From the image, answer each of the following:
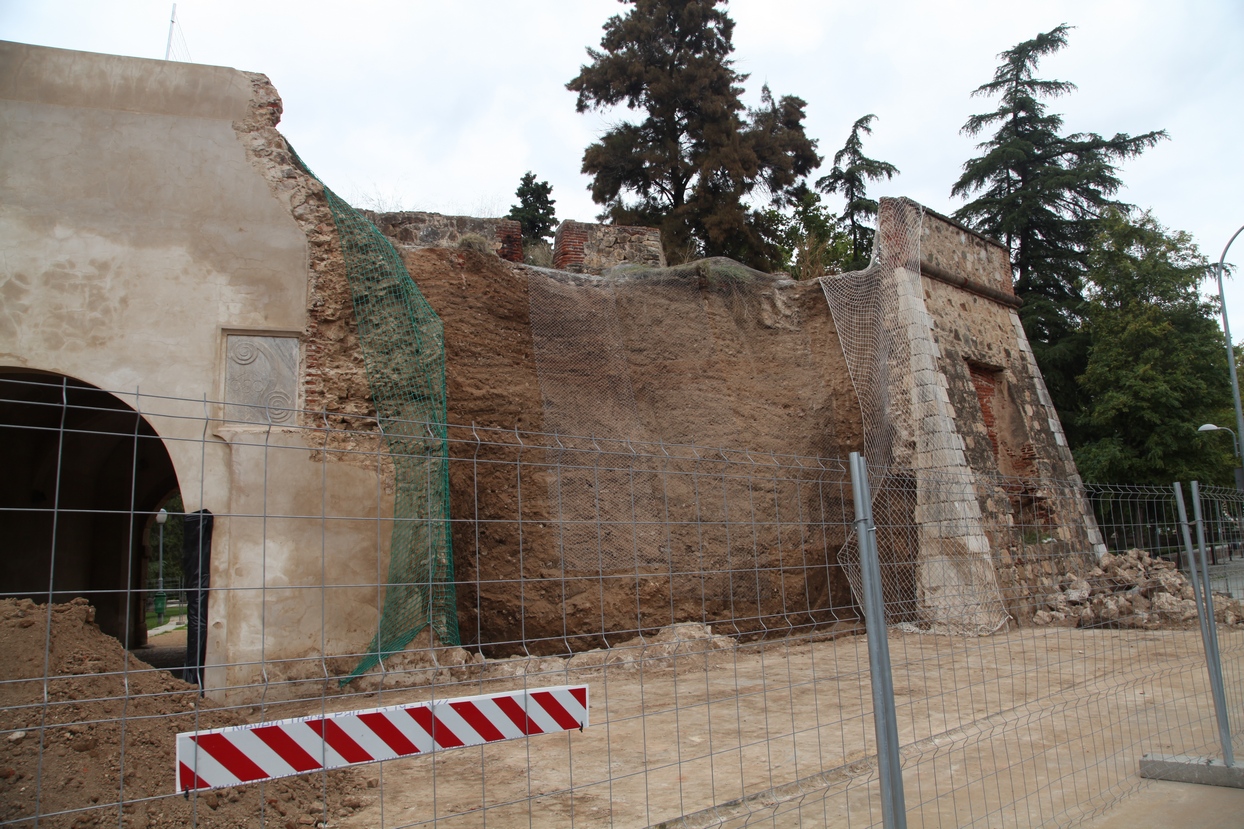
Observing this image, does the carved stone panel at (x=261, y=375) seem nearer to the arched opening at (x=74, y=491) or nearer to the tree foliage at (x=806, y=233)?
the arched opening at (x=74, y=491)

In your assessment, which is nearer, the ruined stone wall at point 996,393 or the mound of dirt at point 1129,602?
the mound of dirt at point 1129,602

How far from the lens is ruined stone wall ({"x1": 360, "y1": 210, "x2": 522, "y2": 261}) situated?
36.2 ft

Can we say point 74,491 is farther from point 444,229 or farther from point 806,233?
point 806,233

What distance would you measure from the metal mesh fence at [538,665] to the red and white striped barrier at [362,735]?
0.03 feet

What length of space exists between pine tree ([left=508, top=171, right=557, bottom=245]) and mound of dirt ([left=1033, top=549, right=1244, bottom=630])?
722 inches

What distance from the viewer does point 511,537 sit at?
8.57 m

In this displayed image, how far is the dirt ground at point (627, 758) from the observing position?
336cm

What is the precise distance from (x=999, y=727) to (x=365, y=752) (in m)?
4.38

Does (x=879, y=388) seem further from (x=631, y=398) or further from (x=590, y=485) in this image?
(x=590, y=485)

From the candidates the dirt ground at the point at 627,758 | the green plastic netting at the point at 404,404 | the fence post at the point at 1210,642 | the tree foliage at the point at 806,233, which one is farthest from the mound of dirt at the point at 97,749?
the tree foliage at the point at 806,233

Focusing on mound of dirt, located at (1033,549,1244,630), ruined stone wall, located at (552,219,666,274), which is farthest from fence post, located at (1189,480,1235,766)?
ruined stone wall, located at (552,219,666,274)

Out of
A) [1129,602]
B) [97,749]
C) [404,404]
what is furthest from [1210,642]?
[1129,602]

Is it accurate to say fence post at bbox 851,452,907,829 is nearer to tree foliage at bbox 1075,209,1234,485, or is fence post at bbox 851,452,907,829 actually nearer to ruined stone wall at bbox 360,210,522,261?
ruined stone wall at bbox 360,210,522,261

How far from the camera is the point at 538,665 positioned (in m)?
7.06
